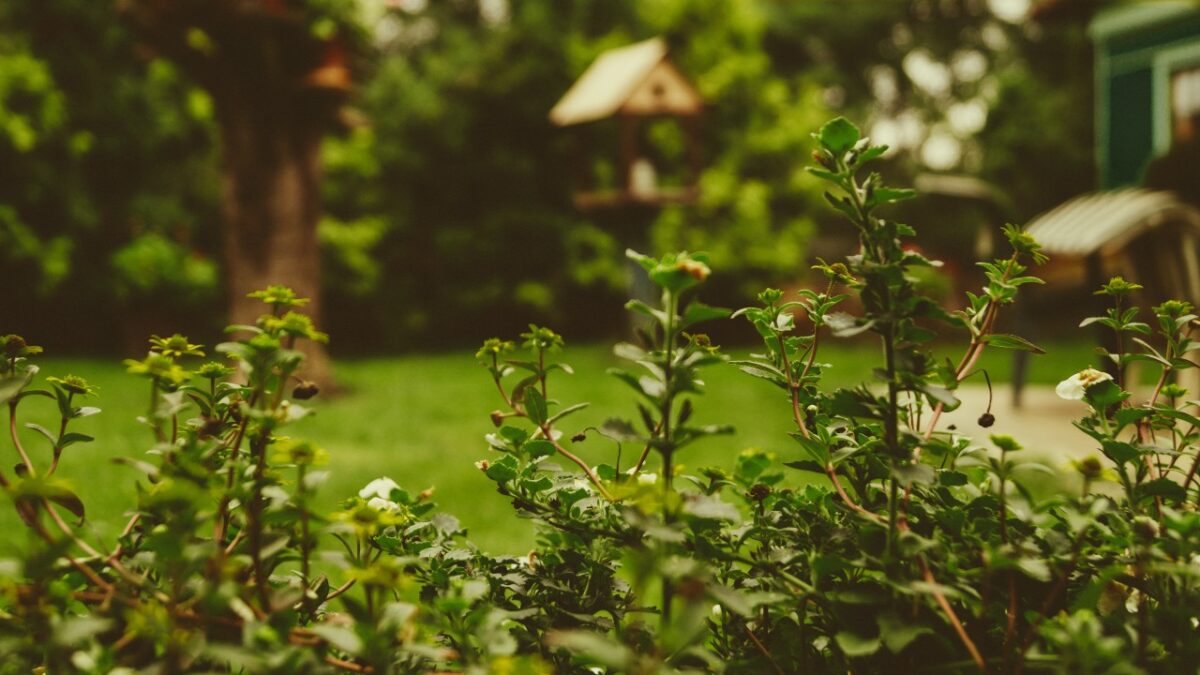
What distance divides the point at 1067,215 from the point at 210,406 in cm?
596

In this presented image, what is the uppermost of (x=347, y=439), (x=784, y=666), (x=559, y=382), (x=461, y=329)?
(x=461, y=329)

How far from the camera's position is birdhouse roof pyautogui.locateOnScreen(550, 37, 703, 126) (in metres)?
7.64

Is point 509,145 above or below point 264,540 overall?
above

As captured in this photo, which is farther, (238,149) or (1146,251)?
(238,149)

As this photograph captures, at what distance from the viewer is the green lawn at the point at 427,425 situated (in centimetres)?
391

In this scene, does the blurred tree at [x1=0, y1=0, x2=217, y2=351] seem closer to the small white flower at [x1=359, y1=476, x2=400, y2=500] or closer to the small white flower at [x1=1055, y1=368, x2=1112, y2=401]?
the small white flower at [x1=359, y1=476, x2=400, y2=500]

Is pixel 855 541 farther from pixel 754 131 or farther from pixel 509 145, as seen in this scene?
pixel 754 131

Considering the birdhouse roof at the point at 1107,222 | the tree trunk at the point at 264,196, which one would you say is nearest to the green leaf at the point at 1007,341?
the birdhouse roof at the point at 1107,222

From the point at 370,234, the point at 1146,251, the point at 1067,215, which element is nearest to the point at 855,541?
the point at 1146,251

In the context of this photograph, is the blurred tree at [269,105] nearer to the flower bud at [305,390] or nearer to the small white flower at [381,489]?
the small white flower at [381,489]

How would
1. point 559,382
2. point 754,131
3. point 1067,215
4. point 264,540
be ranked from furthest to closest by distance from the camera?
point 754,131 < point 559,382 < point 1067,215 < point 264,540

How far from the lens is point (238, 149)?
6.13 meters

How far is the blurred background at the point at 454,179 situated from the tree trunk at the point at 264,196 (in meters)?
0.02

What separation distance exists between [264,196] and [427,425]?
1923mm
